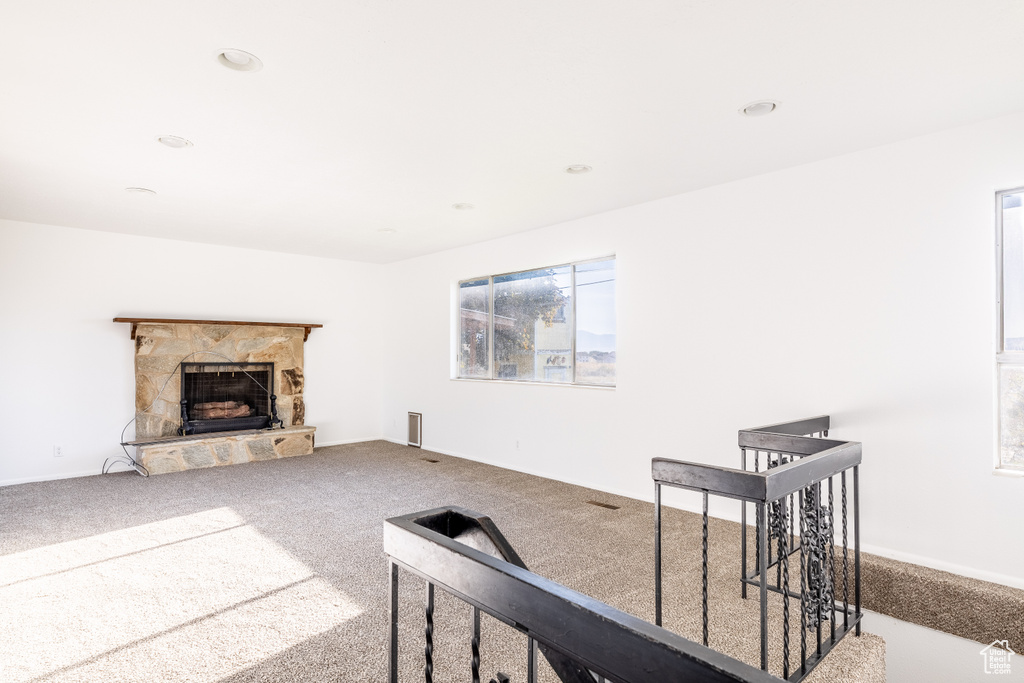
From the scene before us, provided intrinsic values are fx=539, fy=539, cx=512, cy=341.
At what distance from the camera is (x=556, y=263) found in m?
5.47

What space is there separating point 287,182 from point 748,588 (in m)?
4.10

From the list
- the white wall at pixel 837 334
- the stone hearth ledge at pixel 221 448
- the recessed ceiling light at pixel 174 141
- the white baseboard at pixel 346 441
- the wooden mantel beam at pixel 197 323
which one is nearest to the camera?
the white wall at pixel 837 334

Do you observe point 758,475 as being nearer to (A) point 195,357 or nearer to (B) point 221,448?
(B) point 221,448

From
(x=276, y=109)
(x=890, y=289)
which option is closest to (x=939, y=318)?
(x=890, y=289)

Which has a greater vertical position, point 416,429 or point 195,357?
point 195,357

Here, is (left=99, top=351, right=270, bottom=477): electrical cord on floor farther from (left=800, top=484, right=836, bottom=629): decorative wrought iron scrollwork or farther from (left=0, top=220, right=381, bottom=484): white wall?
(left=800, top=484, right=836, bottom=629): decorative wrought iron scrollwork

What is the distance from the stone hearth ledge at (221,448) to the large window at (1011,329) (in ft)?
21.3

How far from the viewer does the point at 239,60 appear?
241 cm

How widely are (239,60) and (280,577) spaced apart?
2.66 meters

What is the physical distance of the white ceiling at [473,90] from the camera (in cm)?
211

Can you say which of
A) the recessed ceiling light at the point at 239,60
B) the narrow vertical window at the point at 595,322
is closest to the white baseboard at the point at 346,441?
the narrow vertical window at the point at 595,322

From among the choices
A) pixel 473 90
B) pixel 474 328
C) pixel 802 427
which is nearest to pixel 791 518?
pixel 802 427

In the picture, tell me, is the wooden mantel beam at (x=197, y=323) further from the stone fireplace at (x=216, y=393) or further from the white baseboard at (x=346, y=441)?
the white baseboard at (x=346, y=441)

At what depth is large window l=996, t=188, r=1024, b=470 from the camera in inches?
117
